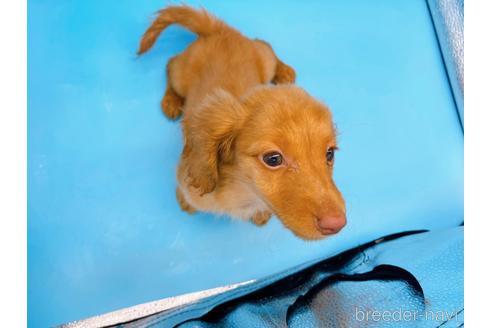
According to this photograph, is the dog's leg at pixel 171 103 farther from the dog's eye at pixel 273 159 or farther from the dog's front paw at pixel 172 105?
the dog's eye at pixel 273 159

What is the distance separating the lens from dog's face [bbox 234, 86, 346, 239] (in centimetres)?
147

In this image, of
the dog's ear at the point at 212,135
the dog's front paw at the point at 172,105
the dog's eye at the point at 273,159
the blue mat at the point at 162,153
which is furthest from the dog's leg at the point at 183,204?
the dog's eye at the point at 273,159

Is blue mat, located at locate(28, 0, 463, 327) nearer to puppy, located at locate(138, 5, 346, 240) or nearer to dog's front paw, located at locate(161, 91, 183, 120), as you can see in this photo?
dog's front paw, located at locate(161, 91, 183, 120)

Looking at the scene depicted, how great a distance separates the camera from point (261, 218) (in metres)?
2.38

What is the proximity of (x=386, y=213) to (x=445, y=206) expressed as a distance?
437mm

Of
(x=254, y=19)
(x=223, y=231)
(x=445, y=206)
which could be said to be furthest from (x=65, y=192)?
(x=445, y=206)

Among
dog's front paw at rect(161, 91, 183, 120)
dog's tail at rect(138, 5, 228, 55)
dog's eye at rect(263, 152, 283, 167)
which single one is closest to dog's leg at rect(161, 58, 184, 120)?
dog's front paw at rect(161, 91, 183, 120)

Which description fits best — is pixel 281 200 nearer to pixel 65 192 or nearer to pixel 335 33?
pixel 65 192

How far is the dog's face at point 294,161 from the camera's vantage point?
147 cm

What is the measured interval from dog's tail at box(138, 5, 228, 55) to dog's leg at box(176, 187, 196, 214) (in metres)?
0.90

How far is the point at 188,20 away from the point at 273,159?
1182 millimetres

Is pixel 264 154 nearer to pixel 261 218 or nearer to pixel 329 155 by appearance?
pixel 329 155

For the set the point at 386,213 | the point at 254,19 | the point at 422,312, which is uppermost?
the point at 254,19

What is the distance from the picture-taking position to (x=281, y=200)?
1.54 metres
